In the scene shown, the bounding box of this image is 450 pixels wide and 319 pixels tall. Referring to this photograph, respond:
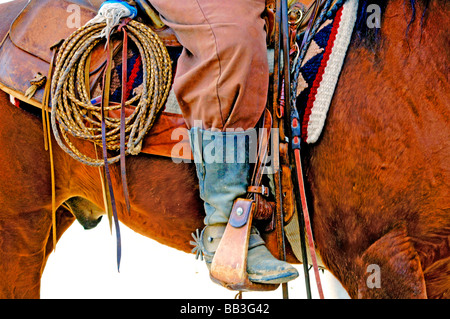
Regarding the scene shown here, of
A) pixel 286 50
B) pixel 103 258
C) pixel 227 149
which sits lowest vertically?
pixel 103 258

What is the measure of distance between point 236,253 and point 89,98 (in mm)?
897

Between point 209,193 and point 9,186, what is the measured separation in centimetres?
103

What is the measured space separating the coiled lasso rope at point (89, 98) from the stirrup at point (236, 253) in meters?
0.51

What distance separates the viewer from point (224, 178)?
1.74 meters

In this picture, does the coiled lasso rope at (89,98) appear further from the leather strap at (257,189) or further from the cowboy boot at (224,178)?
the leather strap at (257,189)

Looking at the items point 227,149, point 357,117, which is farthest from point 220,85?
point 357,117

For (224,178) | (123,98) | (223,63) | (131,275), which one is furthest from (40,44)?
(131,275)

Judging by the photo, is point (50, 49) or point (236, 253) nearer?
point (236, 253)

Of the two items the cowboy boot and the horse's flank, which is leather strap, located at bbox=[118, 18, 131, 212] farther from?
the horse's flank

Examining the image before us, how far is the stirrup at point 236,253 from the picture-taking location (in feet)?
5.47

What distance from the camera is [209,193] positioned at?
5.80 ft

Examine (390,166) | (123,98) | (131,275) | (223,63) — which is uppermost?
(223,63)

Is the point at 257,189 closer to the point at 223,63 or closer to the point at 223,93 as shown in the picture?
the point at 223,93
